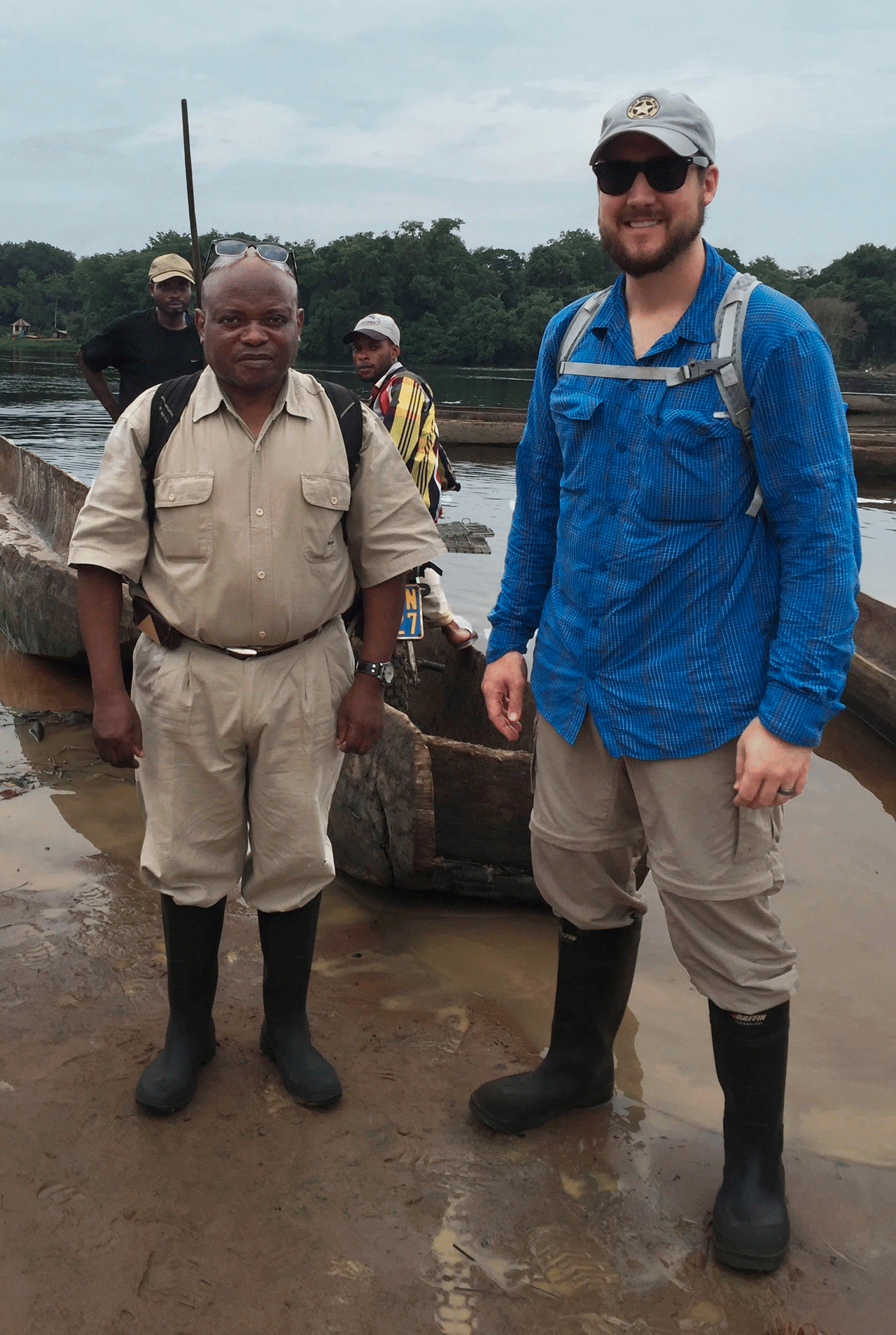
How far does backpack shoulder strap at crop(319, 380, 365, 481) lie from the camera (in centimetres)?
231

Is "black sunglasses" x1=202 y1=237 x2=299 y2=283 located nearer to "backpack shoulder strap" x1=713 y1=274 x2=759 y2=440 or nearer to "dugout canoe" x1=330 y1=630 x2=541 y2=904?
"backpack shoulder strap" x1=713 y1=274 x2=759 y2=440

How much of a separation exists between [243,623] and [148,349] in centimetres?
344

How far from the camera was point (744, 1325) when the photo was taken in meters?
1.96

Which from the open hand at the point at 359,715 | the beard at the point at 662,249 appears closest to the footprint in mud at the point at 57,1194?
the open hand at the point at 359,715

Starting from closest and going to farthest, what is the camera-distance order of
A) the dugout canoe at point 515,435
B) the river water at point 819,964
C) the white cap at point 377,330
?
the river water at point 819,964
the white cap at point 377,330
the dugout canoe at point 515,435

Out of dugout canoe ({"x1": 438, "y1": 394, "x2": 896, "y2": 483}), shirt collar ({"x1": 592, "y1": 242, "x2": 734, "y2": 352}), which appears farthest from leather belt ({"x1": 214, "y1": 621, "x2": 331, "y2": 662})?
dugout canoe ({"x1": 438, "y1": 394, "x2": 896, "y2": 483})

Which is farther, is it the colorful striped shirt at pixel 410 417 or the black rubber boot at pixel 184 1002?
the colorful striped shirt at pixel 410 417

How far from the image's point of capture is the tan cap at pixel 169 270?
16.7 feet

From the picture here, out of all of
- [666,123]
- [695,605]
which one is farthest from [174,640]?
[666,123]

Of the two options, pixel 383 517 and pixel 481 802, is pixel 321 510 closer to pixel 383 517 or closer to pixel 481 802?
pixel 383 517

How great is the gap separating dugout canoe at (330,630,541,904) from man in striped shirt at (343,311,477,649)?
139 centimetres

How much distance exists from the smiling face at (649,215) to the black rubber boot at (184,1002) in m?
1.65

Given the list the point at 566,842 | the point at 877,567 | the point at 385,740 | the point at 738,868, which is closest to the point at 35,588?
the point at 385,740

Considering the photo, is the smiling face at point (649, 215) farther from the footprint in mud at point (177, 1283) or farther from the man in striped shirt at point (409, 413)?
the man in striped shirt at point (409, 413)
